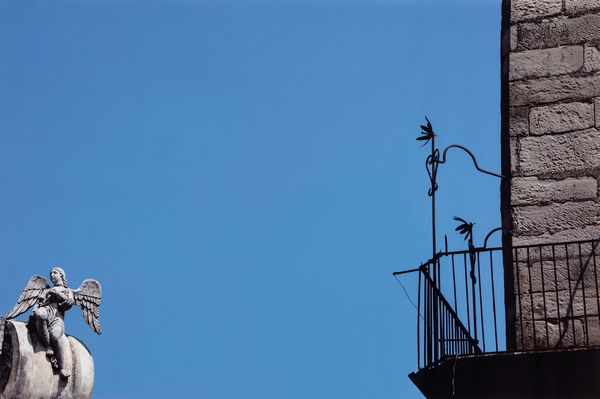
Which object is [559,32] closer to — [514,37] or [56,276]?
[514,37]

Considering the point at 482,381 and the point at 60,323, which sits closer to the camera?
the point at 482,381

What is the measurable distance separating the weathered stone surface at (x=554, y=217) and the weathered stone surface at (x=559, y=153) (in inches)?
10.9

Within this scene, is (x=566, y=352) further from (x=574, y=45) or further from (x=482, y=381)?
(x=574, y=45)

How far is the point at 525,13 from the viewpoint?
11.0 meters

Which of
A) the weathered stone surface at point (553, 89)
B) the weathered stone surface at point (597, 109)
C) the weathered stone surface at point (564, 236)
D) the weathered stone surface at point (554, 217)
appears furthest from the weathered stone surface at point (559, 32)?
the weathered stone surface at point (564, 236)

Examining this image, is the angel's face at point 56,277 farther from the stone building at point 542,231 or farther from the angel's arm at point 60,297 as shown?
the stone building at point 542,231

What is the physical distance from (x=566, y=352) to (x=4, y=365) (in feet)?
21.2

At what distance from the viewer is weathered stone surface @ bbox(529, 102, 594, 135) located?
34.4 feet

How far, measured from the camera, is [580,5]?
35.5 feet

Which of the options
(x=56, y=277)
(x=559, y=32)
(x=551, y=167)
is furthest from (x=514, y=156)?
(x=56, y=277)

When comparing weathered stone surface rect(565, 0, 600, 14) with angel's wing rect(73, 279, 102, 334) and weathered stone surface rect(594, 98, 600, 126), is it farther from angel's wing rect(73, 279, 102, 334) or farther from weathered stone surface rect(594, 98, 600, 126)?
angel's wing rect(73, 279, 102, 334)

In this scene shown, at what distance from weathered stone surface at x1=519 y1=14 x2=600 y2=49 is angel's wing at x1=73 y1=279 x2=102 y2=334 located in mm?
5654

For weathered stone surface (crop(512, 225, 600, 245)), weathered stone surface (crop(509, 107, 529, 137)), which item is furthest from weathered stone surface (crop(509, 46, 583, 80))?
weathered stone surface (crop(512, 225, 600, 245))

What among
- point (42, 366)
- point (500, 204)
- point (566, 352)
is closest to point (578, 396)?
point (566, 352)
